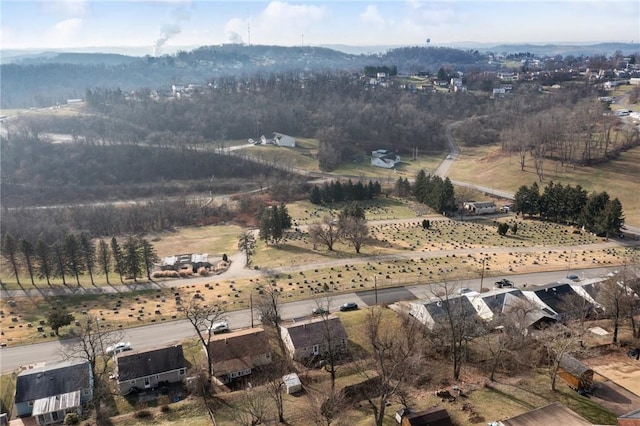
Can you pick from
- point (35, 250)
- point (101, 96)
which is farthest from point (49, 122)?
point (35, 250)

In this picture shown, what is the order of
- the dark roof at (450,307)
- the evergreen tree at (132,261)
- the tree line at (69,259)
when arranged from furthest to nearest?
1. the evergreen tree at (132,261)
2. the tree line at (69,259)
3. the dark roof at (450,307)

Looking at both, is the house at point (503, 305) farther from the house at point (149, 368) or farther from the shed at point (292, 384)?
the house at point (149, 368)

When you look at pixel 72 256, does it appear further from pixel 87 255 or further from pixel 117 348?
pixel 117 348

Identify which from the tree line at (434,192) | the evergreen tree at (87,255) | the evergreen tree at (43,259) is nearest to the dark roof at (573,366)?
the evergreen tree at (87,255)

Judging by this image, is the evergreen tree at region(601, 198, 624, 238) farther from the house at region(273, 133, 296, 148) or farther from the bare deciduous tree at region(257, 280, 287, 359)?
the house at region(273, 133, 296, 148)

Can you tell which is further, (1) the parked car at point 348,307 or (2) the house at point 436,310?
(1) the parked car at point 348,307

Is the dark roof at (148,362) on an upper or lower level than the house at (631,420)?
lower
